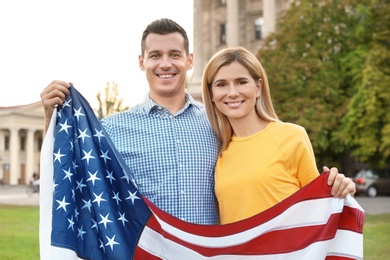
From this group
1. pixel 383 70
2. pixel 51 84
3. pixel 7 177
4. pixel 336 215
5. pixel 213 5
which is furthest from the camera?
pixel 7 177

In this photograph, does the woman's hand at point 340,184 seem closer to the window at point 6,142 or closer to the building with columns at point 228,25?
the building with columns at point 228,25

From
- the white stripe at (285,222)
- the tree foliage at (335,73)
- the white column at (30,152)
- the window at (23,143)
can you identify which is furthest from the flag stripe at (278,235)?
the window at (23,143)

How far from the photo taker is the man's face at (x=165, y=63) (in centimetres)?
483

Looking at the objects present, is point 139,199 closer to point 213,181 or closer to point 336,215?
point 213,181

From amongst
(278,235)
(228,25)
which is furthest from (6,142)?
(278,235)

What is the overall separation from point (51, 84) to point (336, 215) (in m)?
2.28

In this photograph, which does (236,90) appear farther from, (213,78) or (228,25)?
(228,25)

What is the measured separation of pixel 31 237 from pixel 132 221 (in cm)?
1067

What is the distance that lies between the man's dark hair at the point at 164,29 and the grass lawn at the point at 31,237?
7.32m

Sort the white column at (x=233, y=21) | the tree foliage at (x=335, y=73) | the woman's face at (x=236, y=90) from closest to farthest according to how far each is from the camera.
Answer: the woman's face at (x=236, y=90)
the tree foliage at (x=335, y=73)
the white column at (x=233, y=21)

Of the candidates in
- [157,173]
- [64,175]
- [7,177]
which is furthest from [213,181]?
[7,177]

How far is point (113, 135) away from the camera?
491 centimetres

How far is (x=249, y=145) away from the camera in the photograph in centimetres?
463

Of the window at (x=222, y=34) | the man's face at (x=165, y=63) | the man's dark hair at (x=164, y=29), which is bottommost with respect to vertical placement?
the man's face at (x=165, y=63)
